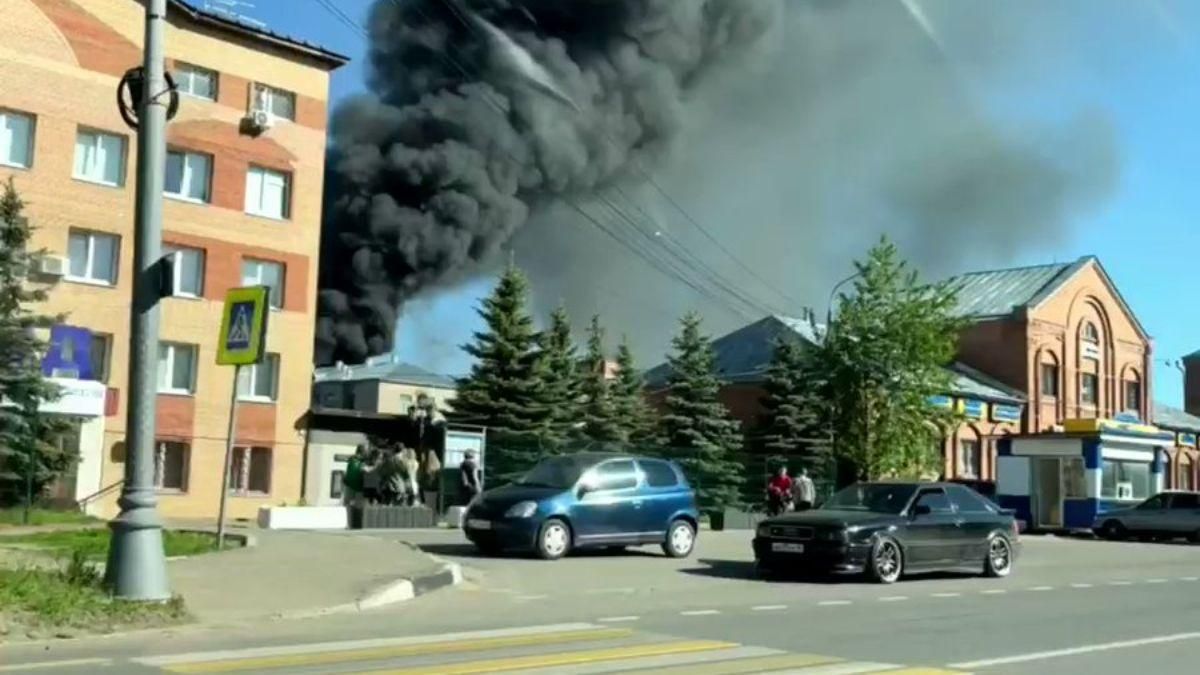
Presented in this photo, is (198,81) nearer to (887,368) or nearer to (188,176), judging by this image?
(188,176)

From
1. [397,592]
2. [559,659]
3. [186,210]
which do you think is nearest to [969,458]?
[186,210]

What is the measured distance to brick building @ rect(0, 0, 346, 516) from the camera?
36.2 m

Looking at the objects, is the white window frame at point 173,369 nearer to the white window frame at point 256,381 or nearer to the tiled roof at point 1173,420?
the white window frame at point 256,381

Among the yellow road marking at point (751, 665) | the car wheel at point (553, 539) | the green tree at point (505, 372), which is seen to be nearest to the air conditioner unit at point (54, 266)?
the green tree at point (505, 372)

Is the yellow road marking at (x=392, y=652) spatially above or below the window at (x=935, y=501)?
below

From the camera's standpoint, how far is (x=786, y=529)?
60.8 ft

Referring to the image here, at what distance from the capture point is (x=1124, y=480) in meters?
42.0

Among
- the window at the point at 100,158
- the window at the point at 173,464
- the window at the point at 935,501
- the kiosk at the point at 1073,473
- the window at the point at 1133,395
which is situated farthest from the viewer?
the window at the point at 1133,395

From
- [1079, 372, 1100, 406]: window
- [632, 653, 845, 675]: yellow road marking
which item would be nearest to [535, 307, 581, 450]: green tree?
[1079, 372, 1100, 406]: window

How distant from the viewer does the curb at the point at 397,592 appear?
1284 centimetres

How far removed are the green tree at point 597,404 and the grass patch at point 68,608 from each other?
1347 inches

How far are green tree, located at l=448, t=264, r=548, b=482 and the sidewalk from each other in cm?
2360

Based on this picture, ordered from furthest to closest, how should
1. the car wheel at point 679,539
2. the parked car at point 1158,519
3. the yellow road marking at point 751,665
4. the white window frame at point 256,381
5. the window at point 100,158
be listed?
1. the white window frame at point 256,381
2. the parked car at point 1158,519
3. the window at point 100,158
4. the car wheel at point 679,539
5. the yellow road marking at point 751,665

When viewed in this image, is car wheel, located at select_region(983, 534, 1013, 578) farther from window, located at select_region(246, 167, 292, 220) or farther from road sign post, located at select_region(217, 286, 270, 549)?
window, located at select_region(246, 167, 292, 220)
